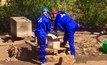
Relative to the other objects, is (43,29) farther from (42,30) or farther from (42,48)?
(42,48)

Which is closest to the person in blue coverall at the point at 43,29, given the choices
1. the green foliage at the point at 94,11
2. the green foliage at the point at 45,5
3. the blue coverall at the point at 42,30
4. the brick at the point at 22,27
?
the blue coverall at the point at 42,30

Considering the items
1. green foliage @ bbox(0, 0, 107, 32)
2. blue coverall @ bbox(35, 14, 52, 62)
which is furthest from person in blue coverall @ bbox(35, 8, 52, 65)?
green foliage @ bbox(0, 0, 107, 32)

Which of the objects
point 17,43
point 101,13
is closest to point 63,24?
point 17,43

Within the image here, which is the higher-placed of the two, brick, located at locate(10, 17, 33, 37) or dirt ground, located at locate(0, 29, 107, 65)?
brick, located at locate(10, 17, 33, 37)

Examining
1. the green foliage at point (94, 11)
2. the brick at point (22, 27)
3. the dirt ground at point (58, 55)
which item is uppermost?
the green foliage at point (94, 11)

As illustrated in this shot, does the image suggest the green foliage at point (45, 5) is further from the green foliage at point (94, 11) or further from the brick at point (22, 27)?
the brick at point (22, 27)

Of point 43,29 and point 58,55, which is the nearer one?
point 43,29

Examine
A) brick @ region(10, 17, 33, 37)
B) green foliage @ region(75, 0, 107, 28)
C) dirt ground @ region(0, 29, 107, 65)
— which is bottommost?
dirt ground @ region(0, 29, 107, 65)

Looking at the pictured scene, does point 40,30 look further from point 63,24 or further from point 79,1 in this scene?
point 79,1

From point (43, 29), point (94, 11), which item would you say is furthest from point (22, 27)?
point (94, 11)

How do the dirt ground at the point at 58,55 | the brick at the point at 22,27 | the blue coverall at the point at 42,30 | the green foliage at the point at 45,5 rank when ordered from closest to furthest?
1. the blue coverall at the point at 42,30
2. the dirt ground at the point at 58,55
3. the brick at the point at 22,27
4. the green foliage at the point at 45,5

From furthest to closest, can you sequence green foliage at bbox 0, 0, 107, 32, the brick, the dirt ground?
green foliage at bbox 0, 0, 107, 32 → the brick → the dirt ground

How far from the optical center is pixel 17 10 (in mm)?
14594

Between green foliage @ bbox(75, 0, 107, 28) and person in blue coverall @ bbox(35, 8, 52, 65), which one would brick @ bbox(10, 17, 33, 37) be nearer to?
person in blue coverall @ bbox(35, 8, 52, 65)
